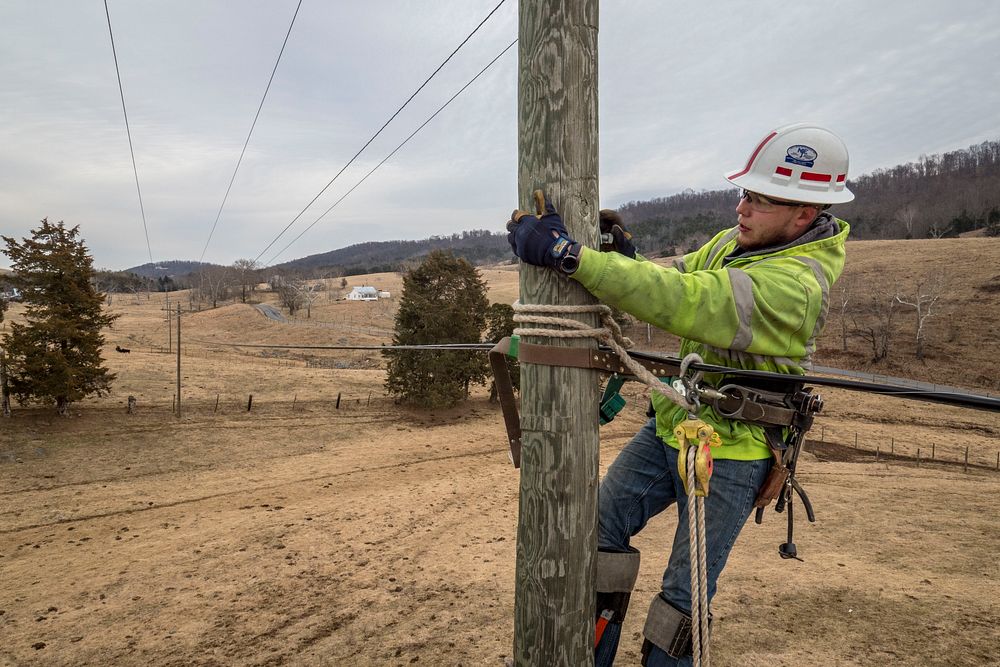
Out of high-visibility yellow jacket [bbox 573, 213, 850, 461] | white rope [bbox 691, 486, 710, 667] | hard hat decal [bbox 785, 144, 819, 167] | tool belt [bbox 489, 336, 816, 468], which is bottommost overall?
white rope [bbox 691, 486, 710, 667]

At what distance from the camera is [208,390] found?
886 inches

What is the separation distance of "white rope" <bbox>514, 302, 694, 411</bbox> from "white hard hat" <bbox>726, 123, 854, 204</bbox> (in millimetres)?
761

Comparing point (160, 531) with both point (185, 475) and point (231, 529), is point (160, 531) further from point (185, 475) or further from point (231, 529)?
point (185, 475)

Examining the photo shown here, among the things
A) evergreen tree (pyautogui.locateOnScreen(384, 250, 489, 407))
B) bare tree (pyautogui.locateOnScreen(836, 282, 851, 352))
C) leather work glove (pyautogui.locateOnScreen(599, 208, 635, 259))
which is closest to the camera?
leather work glove (pyautogui.locateOnScreen(599, 208, 635, 259))

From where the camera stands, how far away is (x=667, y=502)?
271cm

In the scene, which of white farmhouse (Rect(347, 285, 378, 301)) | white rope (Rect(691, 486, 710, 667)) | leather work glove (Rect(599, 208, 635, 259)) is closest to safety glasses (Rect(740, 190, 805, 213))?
leather work glove (Rect(599, 208, 635, 259))

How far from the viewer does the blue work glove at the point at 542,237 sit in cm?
200

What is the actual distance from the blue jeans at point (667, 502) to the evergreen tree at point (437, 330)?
60.5ft

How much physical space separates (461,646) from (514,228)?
4.05 m

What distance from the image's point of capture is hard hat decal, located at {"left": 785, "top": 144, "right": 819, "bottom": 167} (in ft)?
7.37

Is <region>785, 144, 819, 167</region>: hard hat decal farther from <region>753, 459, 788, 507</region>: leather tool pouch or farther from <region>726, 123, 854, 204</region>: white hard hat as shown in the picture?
<region>753, 459, 788, 507</region>: leather tool pouch

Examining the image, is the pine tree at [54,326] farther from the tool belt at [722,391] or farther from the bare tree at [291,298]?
the bare tree at [291,298]

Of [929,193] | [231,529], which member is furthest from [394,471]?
[929,193]

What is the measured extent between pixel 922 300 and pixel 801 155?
4924cm
